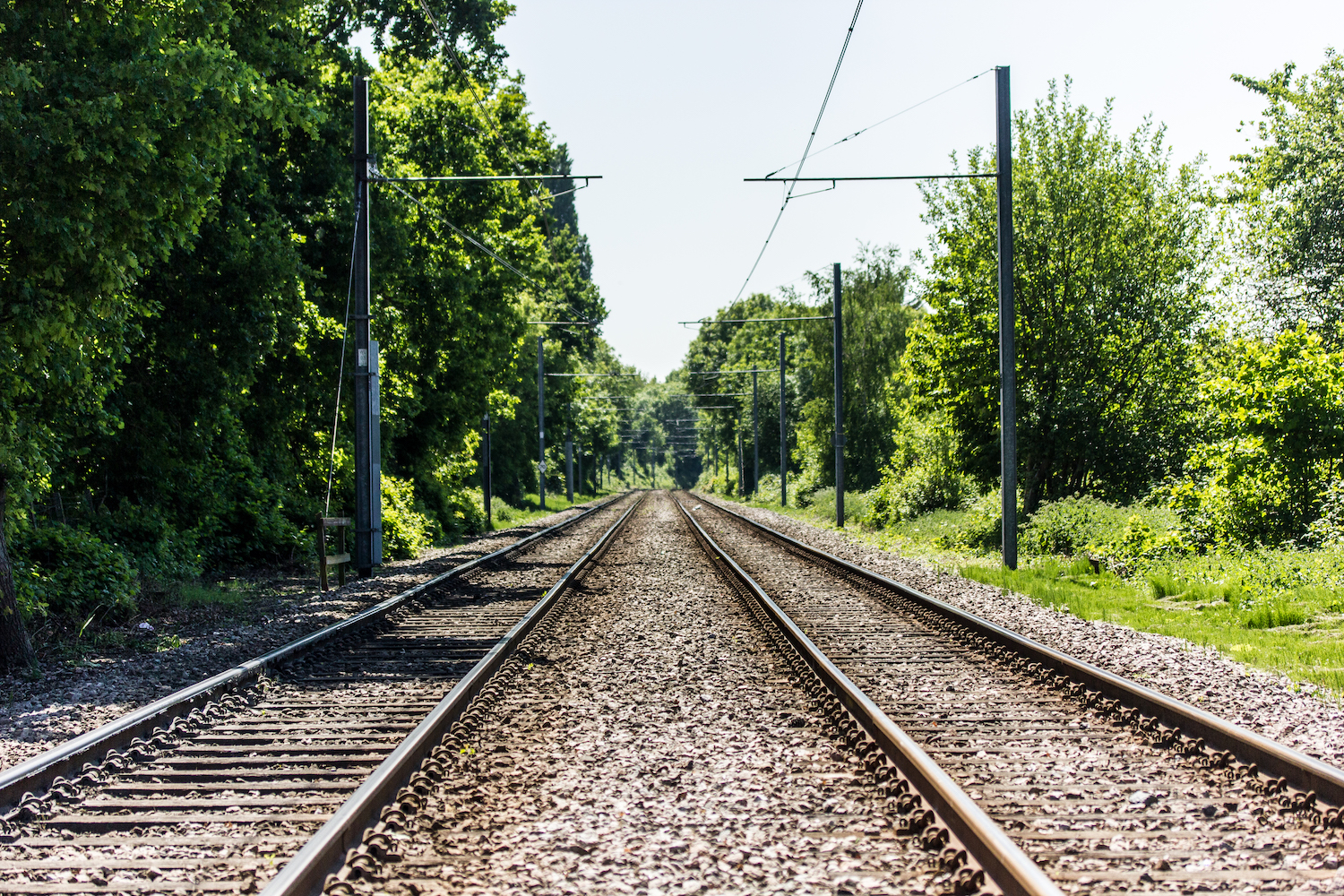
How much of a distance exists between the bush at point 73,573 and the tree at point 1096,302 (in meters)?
17.5

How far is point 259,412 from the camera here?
19.5 m

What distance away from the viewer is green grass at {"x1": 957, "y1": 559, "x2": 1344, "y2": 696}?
345 inches

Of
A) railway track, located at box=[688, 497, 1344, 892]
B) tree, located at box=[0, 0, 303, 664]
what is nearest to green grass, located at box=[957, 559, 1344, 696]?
railway track, located at box=[688, 497, 1344, 892]

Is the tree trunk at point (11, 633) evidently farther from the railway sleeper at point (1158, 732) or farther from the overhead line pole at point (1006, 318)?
the overhead line pole at point (1006, 318)

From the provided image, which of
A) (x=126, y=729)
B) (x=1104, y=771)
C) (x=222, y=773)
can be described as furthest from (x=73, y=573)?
(x=1104, y=771)

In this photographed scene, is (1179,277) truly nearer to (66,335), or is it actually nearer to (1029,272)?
(1029,272)

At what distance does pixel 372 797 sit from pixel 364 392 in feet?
44.2

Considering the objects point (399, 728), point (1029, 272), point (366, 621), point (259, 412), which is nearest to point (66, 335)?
point (366, 621)

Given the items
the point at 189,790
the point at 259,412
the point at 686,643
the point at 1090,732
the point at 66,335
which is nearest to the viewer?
the point at 189,790

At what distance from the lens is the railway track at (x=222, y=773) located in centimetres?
435

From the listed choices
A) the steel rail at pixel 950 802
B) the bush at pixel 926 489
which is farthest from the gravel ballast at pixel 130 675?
the bush at pixel 926 489

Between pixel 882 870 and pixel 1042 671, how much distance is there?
444 centimetres

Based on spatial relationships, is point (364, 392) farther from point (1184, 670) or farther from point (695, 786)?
point (695, 786)

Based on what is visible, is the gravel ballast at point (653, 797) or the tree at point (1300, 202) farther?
the tree at point (1300, 202)
